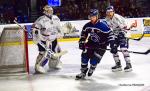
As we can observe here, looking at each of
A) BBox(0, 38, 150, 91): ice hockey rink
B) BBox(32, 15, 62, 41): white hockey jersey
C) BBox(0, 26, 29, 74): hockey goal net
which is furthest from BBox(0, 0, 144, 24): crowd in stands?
BBox(32, 15, 62, 41): white hockey jersey

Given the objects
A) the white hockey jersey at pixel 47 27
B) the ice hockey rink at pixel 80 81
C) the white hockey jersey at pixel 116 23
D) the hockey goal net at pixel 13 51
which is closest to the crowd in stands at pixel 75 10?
the ice hockey rink at pixel 80 81

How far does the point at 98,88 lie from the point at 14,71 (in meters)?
1.89

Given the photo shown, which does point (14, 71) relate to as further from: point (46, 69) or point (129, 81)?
point (129, 81)

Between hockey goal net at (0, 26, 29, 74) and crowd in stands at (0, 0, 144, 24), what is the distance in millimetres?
5350

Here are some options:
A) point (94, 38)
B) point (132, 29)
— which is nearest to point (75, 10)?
point (132, 29)

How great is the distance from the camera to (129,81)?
6895 mm

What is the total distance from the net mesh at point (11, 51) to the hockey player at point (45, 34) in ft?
0.93

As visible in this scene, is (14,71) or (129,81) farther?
(14,71)

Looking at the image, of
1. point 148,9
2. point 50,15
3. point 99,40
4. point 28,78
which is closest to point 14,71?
point 28,78

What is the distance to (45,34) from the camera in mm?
7715

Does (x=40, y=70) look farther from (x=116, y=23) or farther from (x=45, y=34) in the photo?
(x=116, y=23)

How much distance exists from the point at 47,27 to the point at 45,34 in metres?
0.13

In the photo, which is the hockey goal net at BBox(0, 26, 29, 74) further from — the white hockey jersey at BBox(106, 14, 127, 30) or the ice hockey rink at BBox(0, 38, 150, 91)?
the white hockey jersey at BBox(106, 14, 127, 30)

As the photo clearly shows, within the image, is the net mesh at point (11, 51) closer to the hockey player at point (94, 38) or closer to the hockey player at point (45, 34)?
the hockey player at point (45, 34)
